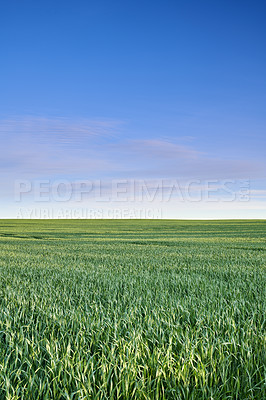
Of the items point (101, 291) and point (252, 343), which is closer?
point (252, 343)

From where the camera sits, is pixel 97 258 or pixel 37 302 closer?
pixel 37 302

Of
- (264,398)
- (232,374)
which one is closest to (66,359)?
(232,374)

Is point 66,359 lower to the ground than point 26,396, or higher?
higher

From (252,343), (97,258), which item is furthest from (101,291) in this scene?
(97,258)

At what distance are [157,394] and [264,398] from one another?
1062 millimetres

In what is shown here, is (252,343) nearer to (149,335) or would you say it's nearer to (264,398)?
(264,398)

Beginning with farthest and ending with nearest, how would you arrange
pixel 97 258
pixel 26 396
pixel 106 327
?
pixel 97 258 → pixel 106 327 → pixel 26 396

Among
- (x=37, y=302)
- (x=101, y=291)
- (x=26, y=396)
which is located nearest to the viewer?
(x=26, y=396)

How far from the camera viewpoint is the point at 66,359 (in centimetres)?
319

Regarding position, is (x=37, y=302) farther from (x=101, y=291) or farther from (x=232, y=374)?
(x=232, y=374)

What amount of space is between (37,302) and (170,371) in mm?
3309

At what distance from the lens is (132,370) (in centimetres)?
305

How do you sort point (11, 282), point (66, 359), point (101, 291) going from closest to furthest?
1. point (66, 359)
2. point (101, 291)
3. point (11, 282)

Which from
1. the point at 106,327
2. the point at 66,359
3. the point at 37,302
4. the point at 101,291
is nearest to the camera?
the point at 66,359
